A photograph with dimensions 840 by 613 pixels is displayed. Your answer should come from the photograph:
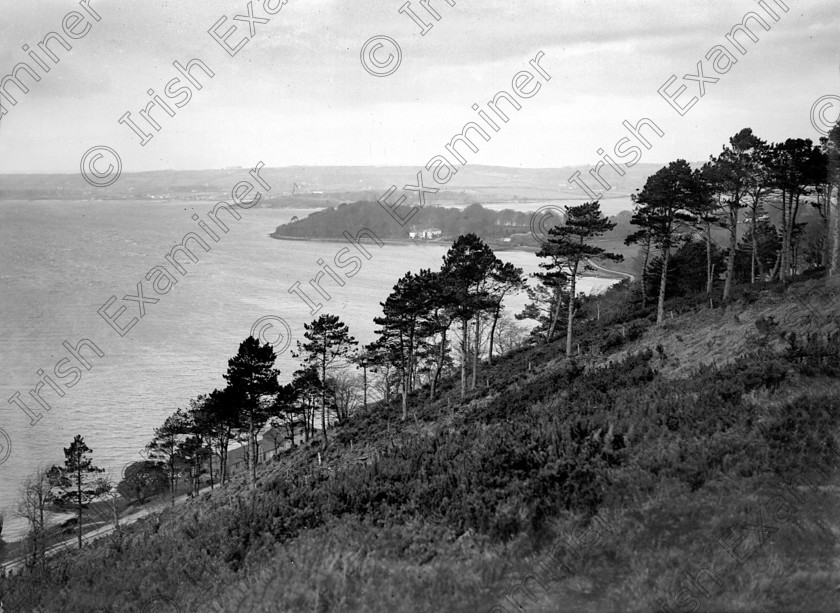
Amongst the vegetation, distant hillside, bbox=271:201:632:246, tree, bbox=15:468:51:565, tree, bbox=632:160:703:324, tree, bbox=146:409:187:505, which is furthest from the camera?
distant hillside, bbox=271:201:632:246

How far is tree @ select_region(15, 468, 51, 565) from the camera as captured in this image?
26.4 m

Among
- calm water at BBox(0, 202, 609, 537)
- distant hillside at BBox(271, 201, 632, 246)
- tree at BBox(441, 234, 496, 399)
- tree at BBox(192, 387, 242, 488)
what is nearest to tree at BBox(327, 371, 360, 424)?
calm water at BBox(0, 202, 609, 537)

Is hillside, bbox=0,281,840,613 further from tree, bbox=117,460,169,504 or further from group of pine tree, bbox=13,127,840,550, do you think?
tree, bbox=117,460,169,504

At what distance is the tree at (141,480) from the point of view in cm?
3378

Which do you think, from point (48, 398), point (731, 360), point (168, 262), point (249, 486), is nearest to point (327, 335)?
point (249, 486)

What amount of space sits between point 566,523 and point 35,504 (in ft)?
94.4

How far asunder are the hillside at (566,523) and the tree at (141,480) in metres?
20.0

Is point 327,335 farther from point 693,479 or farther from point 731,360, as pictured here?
point 693,479

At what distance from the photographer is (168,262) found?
329ft

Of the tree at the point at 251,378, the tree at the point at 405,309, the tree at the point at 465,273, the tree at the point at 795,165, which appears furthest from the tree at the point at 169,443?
the tree at the point at 795,165

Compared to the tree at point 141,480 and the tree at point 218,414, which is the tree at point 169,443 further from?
the tree at point 218,414

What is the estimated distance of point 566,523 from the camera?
903 cm

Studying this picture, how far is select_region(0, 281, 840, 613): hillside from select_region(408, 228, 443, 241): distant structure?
139030 millimetres

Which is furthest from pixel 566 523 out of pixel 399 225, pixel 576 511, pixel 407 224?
pixel 399 225
